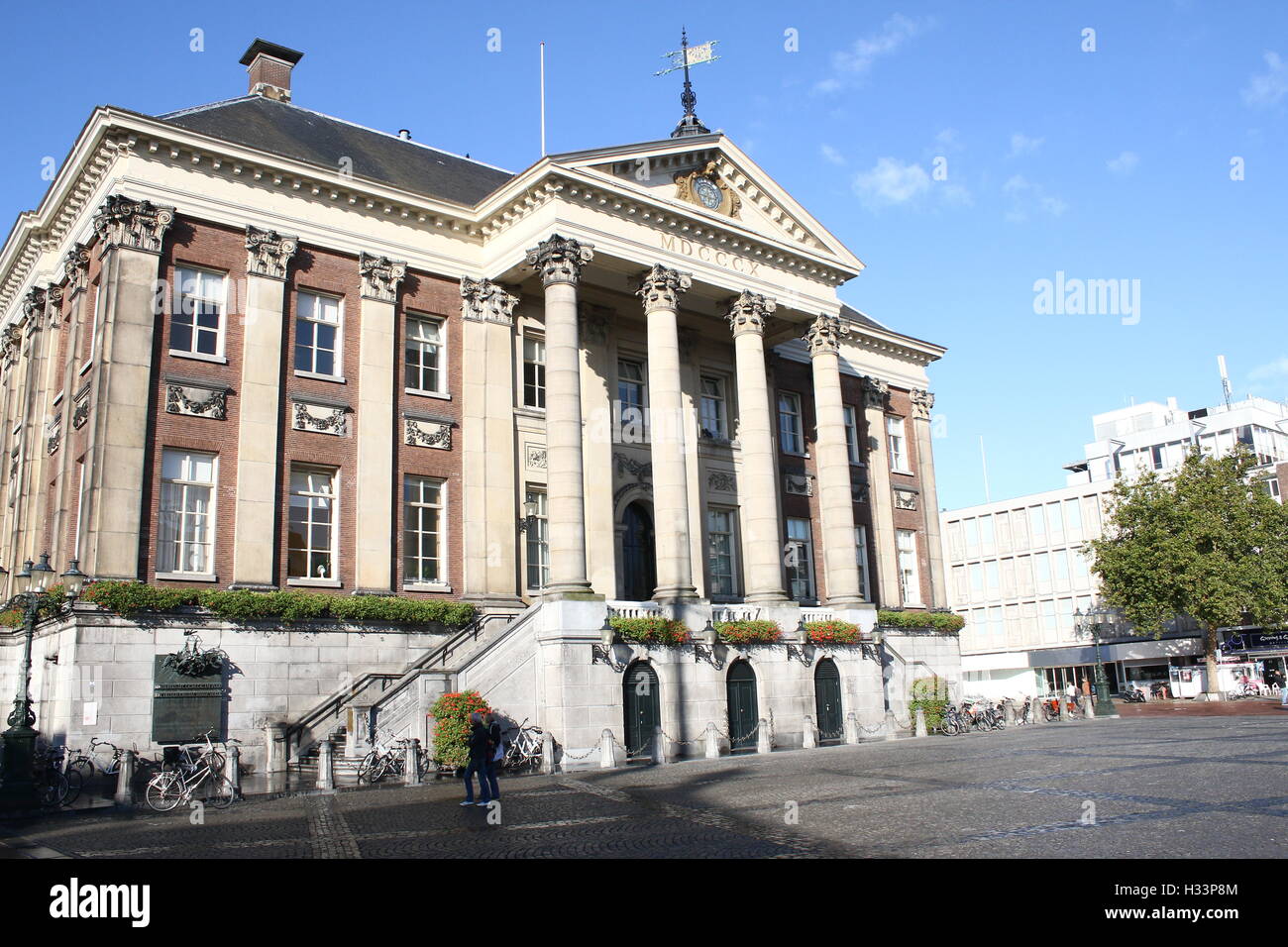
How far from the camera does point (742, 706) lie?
29312 mm

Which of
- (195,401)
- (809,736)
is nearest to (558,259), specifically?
(195,401)

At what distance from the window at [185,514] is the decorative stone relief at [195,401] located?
3.31 feet

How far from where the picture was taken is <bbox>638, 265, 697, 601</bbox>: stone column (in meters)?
28.9

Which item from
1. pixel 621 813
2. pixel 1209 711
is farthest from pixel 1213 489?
A: pixel 621 813

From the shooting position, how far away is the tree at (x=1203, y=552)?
51125mm

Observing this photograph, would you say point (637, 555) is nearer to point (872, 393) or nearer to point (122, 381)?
point (872, 393)

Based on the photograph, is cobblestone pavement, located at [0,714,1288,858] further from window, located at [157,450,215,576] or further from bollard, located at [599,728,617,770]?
window, located at [157,450,215,576]

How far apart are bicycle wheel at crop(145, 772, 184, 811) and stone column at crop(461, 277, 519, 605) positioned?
10657 mm

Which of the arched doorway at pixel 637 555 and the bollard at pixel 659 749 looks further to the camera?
the arched doorway at pixel 637 555

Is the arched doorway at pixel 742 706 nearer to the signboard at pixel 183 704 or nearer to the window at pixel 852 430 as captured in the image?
the signboard at pixel 183 704

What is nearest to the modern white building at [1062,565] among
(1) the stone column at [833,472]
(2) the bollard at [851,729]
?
(1) the stone column at [833,472]

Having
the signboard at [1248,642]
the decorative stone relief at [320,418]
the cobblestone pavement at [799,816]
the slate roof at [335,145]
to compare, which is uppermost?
the slate roof at [335,145]

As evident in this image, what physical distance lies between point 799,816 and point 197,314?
20.3 m

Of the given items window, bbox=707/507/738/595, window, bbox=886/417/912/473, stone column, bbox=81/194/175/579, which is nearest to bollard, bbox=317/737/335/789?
stone column, bbox=81/194/175/579
